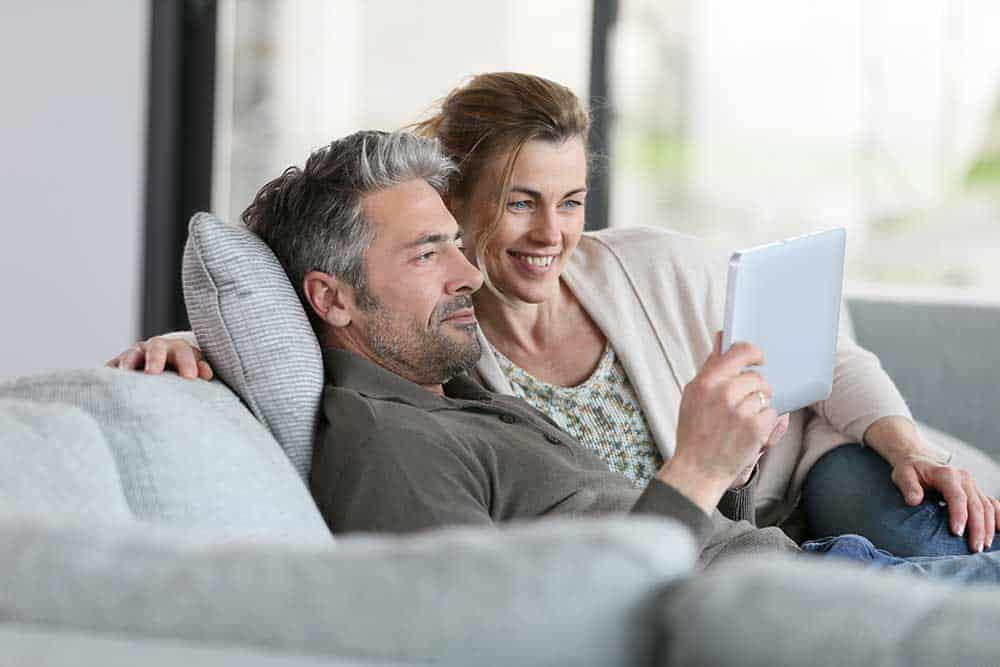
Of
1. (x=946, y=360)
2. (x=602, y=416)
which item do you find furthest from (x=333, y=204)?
(x=946, y=360)

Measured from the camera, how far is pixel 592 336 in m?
2.36

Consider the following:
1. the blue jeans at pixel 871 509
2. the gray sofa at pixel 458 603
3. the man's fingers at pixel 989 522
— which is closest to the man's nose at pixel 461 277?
the blue jeans at pixel 871 509

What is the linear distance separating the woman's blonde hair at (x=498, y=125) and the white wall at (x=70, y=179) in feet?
7.75

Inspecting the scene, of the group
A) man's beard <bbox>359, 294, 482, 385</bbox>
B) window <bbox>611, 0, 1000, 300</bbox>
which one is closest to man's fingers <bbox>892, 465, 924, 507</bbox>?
man's beard <bbox>359, 294, 482, 385</bbox>

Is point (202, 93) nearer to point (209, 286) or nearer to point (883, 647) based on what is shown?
point (209, 286)

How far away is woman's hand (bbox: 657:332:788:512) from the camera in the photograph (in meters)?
1.54

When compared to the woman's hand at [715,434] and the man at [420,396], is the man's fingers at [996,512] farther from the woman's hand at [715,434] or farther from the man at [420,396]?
the woman's hand at [715,434]

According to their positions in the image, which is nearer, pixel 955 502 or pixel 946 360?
pixel 955 502

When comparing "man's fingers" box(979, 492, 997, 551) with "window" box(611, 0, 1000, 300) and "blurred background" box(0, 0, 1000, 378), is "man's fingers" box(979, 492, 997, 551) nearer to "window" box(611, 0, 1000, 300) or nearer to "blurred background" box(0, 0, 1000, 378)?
"blurred background" box(0, 0, 1000, 378)

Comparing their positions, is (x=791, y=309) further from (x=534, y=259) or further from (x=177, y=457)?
(x=177, y=457)

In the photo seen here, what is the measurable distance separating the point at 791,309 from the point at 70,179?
314 centimetres

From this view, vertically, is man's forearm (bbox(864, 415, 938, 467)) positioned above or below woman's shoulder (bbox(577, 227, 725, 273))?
below

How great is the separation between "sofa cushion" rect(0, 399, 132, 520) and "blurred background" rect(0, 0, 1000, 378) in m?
3.11

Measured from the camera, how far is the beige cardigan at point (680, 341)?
2.30 m
